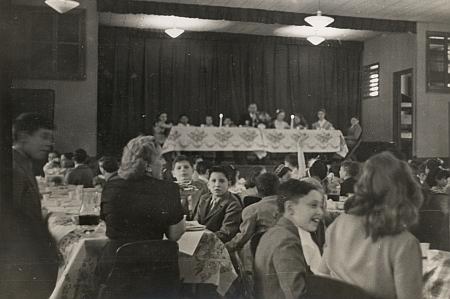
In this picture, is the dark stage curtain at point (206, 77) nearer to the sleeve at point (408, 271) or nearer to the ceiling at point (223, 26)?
the ceiling at point (223, 26)

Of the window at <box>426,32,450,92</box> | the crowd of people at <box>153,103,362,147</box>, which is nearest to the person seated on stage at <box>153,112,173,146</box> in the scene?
the crowd of people at <box>153,103,362,147</box>

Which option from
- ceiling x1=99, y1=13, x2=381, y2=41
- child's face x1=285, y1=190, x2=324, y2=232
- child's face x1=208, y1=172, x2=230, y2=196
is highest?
ceiling x1=99, y1=13, x2=381, y2=41

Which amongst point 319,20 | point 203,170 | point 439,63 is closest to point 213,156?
point 203,170

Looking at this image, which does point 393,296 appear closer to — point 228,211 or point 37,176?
point 228,211

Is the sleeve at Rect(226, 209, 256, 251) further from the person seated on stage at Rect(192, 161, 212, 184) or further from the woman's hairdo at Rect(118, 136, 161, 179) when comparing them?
the woman's hairdo at Rect(118, 136, 161, 179)

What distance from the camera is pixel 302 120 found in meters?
1.71

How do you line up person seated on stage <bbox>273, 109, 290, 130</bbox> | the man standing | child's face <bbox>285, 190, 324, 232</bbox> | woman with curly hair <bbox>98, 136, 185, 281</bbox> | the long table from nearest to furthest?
the man standing < woman with curly hair <bbox>98, 136, 185, 281</bbox> < child's face <bbox>285, 190, 324, 232</bbox> < the long table < person seated on stage <bbox>273, 109, 290, 130</bbox>

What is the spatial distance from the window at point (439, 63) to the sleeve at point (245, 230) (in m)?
0.69

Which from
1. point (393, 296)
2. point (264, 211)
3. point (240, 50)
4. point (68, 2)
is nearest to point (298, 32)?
point (240, 50)

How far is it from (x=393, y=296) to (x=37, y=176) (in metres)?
1.03

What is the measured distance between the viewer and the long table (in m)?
1.58

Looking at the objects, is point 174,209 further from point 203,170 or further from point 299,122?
point 299,122

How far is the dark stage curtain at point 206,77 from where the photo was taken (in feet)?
4.25

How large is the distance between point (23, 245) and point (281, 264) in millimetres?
715
